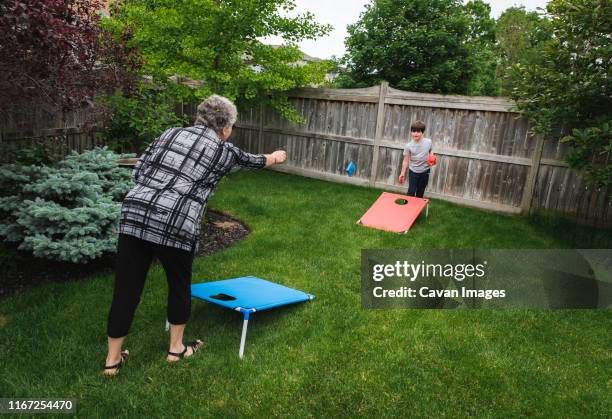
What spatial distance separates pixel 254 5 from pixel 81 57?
457 cm

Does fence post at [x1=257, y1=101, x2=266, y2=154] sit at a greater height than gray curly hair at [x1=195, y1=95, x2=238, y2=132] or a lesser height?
lesser

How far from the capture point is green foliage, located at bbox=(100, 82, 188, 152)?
22.0ft

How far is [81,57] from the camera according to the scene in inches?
178

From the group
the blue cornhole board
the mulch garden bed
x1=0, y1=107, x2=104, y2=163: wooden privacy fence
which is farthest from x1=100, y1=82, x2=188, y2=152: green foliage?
the blue cornhole board

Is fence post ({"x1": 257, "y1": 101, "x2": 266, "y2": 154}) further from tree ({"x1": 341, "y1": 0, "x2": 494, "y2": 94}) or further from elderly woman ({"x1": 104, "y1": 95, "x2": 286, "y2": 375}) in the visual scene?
elderly woman ({"x1": 104, "y1": 95, "x2": 286, "y2": 375})

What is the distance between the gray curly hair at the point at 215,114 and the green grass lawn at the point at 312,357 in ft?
5.42

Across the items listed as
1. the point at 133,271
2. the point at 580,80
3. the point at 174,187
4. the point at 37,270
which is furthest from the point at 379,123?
the point at 133,271

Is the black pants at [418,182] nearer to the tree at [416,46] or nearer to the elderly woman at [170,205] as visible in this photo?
the elderly woman at [170,205]

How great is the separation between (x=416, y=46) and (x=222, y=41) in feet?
22.9

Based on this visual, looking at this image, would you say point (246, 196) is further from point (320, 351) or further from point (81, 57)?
point (320, 351)

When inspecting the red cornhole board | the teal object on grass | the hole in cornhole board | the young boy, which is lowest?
the hole in cornhole board

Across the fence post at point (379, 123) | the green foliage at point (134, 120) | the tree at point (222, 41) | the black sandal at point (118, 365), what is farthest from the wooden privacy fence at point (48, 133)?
the fence post at point (379, 123)

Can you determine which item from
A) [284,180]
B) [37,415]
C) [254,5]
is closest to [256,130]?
[284,180]

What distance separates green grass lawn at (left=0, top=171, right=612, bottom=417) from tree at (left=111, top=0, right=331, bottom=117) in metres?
4.54
